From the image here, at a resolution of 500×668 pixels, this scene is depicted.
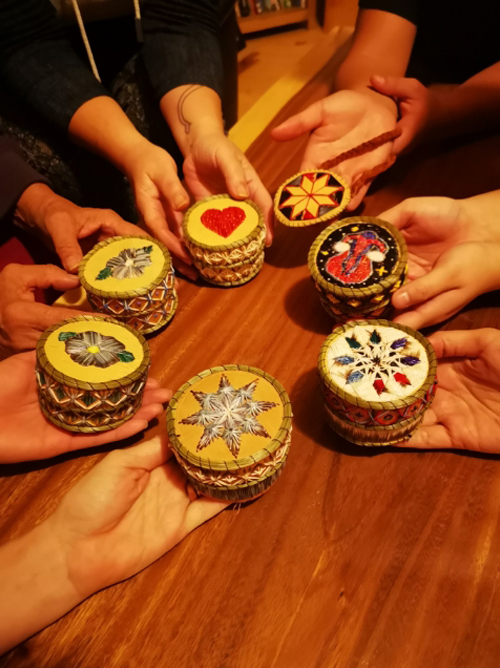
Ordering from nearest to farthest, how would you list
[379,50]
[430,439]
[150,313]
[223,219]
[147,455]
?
[147,455] → [430,439] → [150,313] → [223,219] → [379,50]

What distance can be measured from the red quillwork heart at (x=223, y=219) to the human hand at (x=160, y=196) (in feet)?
0.33

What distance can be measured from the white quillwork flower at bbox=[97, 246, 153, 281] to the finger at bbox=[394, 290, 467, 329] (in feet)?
2.24

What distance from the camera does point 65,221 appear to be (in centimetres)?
151

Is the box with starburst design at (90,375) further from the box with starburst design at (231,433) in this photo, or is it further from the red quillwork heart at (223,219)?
the red quillwork heart at (223,219)

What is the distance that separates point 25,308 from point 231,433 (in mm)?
685

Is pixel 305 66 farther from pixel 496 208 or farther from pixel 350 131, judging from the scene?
pixel 496 208

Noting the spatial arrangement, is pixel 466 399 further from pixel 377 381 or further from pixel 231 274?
pixel 231 274

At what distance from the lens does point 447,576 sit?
38.0 inches

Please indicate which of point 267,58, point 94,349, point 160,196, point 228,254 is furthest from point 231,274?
point 267,58

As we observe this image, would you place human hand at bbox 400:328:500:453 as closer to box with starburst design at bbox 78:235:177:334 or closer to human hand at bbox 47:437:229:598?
human hand at bbox 47:437:229:598

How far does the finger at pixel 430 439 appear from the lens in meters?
1.13

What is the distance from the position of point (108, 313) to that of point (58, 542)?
606mm

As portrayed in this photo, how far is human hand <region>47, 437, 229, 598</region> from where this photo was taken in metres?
0.93

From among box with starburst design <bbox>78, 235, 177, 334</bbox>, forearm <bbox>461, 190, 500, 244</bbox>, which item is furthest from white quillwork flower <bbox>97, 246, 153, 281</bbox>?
forearm <bbox>461, 190, 500, 244</bbox>
